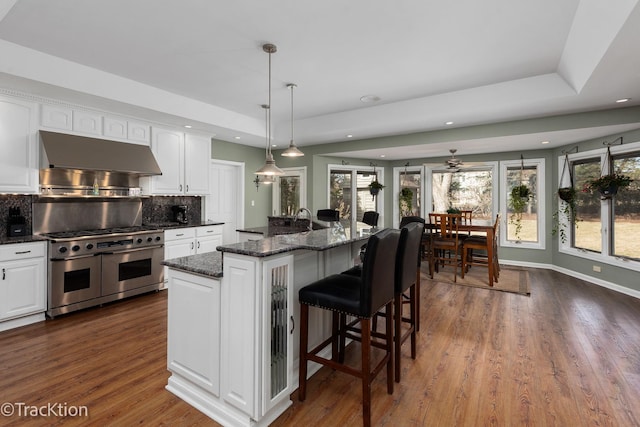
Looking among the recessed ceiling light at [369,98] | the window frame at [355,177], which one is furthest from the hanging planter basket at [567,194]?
the recessed ceiling light at [369,98]

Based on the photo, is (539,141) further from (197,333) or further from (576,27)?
(197,333)

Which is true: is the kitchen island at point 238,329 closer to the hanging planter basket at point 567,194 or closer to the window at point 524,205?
the hanging planter basket at point 567,194

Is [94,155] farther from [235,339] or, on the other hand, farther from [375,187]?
[375,187]

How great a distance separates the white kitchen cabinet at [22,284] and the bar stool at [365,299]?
3.19 meters

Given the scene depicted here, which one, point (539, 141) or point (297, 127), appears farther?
point (297, 127)

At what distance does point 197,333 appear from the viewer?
6.64ft

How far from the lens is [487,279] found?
5230 millimetres

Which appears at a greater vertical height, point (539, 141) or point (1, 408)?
point (539, 141)

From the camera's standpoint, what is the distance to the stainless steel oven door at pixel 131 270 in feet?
12.6

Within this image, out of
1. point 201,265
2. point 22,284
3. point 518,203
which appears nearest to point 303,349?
point 201,265

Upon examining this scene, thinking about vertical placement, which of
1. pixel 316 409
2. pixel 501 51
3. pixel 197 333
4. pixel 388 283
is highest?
pixel 501 51

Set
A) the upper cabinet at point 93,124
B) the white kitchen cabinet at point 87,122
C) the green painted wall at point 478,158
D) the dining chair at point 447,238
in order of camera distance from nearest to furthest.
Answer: the upper cabinet at point 93,124
the white kitchen cabinet at point 87,122
the green painted wall at point 478,158
the dining chair at point 447,238

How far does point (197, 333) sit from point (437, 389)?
173cm

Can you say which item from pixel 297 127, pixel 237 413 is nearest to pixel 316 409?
pixel 237 413
